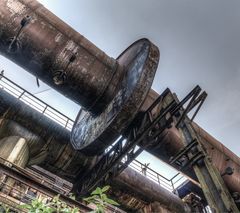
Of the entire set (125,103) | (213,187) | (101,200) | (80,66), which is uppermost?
(80,66)

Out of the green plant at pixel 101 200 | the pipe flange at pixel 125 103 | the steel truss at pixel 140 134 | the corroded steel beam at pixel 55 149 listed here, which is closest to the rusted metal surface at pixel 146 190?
the corroded steel beam at pixel 55 149

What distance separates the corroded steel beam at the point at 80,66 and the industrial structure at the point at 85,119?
2 centimetres

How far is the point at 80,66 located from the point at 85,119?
226cm

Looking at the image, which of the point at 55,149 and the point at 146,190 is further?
the point at 146,190

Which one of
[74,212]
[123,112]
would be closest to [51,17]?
[123,112]

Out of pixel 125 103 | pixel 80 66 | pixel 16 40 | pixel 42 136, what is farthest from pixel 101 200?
A: pixel 42 136

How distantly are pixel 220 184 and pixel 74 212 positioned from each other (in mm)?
2383

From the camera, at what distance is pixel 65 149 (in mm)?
7227

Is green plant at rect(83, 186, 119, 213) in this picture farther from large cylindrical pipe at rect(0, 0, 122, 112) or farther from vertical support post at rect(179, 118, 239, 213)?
large cylindrical pipe at rect(0, 0, 122, 112)

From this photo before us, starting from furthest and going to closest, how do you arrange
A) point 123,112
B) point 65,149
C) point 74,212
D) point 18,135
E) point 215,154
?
point 215,154 < point 65,149 < point 18,135 < point 123,112 < point 74,212

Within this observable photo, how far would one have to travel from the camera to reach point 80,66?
5676 mm

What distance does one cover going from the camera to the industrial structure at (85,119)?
16.4 ft

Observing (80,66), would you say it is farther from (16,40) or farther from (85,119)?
(85,119)

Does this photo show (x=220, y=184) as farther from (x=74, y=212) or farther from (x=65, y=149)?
(x=65, y=149)
